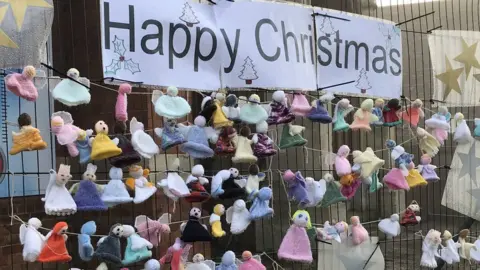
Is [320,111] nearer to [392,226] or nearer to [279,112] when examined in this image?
[279,112]

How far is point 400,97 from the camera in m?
2.86

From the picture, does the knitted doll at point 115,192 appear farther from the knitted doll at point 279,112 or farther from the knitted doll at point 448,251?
the knitted doll at point 448,251

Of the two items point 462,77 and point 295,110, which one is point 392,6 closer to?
point 462,77

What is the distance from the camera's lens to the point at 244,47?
7.77 feet

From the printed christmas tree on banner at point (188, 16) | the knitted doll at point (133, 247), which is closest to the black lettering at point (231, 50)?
the printed christmas tree on banner at point (188, 16)

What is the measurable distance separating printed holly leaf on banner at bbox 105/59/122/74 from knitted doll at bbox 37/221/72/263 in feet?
2.05

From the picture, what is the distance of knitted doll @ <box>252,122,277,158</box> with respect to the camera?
2318 mm

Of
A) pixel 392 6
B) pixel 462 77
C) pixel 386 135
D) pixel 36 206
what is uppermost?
pixel 392 6

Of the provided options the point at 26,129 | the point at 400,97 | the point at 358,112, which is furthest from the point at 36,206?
the point at 400,97


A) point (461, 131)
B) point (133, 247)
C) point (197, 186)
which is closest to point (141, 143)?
point (197, 186)

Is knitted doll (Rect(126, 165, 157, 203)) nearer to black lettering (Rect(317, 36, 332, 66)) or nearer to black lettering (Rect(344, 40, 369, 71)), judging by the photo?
black lettering (Rect(317, 36, 332, 66))

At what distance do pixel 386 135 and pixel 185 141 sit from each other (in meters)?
2.16

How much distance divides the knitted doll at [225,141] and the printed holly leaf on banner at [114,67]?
51 centimetres

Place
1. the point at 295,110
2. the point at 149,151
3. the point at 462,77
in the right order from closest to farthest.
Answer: the point at 149,151, the point at 295,110, the point at 462,77
